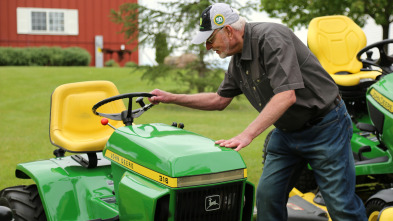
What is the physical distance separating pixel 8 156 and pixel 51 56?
14.6 meters

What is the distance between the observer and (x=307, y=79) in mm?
2818

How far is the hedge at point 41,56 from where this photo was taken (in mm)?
20781

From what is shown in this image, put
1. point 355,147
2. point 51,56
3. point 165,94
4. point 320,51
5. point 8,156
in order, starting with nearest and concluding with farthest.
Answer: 1. point 165,94
2. point 355,147
3. point 320,51
4. point 8,156
5. point 51,56

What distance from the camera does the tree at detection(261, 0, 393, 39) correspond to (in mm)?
14492

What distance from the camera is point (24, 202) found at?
3.45 m

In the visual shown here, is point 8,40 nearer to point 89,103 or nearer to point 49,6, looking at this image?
point 49,6

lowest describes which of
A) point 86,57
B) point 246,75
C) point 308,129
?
point 86,57

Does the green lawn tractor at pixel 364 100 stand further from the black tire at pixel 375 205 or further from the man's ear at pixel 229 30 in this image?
the man's ear at pixel 229 30

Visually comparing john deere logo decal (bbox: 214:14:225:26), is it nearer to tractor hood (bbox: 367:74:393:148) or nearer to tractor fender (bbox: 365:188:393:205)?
tractor hood (bbox: 367:74:393:148)

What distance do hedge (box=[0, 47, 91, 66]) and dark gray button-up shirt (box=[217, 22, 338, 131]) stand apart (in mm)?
19049

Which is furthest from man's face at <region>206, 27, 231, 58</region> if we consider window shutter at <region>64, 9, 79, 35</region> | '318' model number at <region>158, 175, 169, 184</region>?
window shutter at <region>64, 9, 79, 35</region>

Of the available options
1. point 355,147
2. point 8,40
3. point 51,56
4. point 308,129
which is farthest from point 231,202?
point 8,40

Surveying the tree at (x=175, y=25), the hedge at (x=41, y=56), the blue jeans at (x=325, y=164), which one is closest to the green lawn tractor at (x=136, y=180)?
the blue jeans at (x=325, y=164)

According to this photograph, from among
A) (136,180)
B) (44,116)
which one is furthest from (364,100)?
(44,116)
